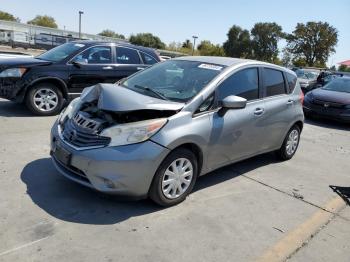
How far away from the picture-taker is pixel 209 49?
87.8 metres

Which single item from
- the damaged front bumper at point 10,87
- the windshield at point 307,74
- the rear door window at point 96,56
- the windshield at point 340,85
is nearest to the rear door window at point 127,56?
the rear door window at point 96,56

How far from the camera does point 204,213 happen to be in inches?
169

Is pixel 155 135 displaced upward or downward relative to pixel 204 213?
upward

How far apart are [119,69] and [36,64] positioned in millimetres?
1836

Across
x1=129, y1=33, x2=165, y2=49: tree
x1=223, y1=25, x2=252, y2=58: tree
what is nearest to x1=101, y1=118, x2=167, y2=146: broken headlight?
x1=223, y1=25, x2=252, y2=58: tree

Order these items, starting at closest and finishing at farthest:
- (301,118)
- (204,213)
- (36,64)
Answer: (204,213)
(301,118)
(36,64)

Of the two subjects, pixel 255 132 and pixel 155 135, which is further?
pixel 255 132

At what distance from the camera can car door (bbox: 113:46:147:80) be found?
886cm

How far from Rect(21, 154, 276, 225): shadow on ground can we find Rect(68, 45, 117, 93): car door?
3558 millimetres

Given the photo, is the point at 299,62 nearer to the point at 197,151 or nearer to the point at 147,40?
the point at 147,40

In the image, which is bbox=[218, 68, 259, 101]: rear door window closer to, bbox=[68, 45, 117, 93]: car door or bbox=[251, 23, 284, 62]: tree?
bbox=[68, 45, 117, 93]: car door

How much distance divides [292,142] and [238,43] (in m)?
77.4

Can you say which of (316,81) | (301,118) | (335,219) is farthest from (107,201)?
(316,81)

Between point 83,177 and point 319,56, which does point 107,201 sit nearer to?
point 83,177
